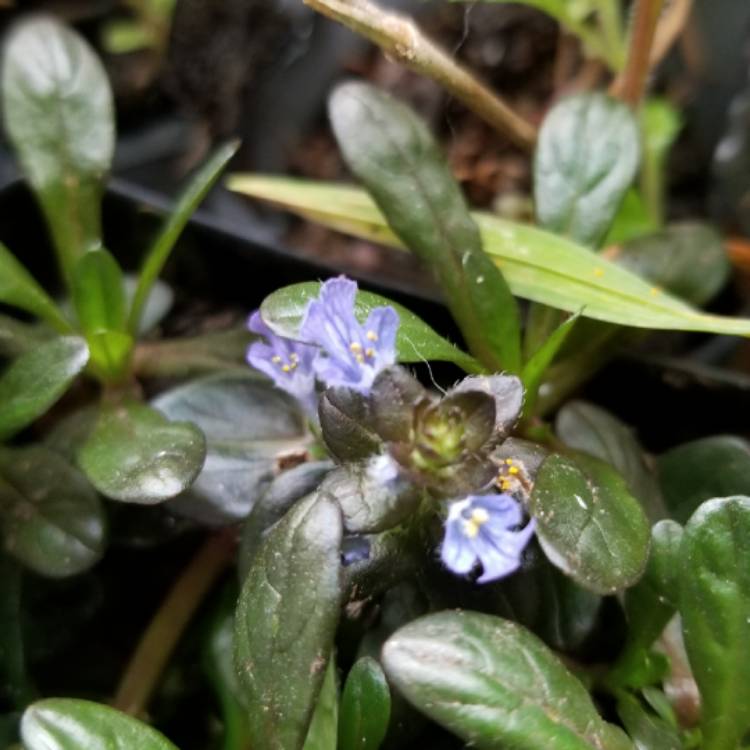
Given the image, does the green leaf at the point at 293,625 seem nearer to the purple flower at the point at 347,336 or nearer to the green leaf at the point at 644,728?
the purple flower at the point at 347,336

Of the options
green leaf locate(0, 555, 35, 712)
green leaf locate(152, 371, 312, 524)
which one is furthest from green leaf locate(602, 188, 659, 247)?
green leaf locate(0, 555, 35, 712)

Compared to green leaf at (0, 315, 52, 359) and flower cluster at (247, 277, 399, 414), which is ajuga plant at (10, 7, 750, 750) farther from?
green leaf at (0, 315, 52, 359)

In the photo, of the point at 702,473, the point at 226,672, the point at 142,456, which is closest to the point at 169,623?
the point at 226,672

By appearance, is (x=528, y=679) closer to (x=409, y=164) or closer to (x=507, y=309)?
(x=507, y=309)

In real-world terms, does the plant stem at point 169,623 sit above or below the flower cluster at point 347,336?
below

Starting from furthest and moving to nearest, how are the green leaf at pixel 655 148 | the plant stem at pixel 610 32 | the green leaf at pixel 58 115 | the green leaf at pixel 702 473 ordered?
the green leaf at pixel 655 148, the plant stem at pixel 610 32, the green leaf at pixel 58 115, the green leaf at pixel 702 473

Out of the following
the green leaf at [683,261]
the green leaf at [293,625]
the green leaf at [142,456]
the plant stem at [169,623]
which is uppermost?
the green leaf at [683,261]

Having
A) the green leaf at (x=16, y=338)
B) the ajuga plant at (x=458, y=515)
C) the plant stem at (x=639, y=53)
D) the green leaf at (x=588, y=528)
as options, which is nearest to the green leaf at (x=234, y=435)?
the ajuga plant at (x=458, y=515)

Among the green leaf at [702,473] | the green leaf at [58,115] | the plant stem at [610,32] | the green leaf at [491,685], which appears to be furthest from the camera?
the plant stem at [610,32]

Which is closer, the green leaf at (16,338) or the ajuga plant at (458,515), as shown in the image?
the ajuga plant at (458,515)
